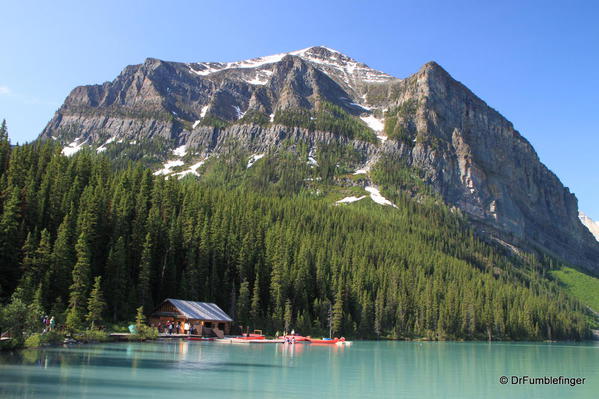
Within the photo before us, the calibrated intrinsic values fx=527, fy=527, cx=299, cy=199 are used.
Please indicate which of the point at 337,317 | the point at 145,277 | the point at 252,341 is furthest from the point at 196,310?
the point at 337,317

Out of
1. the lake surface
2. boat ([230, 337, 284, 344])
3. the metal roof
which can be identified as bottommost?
boat ([230, 337, 284, 344])

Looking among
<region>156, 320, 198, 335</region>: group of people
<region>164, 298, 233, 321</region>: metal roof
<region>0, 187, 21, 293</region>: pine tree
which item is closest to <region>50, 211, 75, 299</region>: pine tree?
<region>0, 187, 21, 293</region>: pine tree

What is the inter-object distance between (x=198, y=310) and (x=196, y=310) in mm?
487

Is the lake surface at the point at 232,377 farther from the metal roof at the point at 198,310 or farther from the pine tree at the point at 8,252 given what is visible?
the pine tree at the point at 8,252

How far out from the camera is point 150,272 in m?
78.0

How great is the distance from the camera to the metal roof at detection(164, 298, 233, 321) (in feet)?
229

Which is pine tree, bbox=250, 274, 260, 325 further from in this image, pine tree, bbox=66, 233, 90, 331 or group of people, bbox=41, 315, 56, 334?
group of people, bbox=41, 315, 56, 334

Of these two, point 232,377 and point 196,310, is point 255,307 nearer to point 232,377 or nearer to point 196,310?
point 196,310

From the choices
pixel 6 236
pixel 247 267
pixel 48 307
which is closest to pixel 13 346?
pixel 48 307

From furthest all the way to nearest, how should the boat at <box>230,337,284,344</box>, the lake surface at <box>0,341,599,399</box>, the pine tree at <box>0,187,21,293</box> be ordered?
1. the boat at <box>230,337,284,344</box>
2. the pine tree at <box>0,187,21,293</box>
3. the lake surface at <box>0,341,599,399</box>

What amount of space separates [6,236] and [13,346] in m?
28.9

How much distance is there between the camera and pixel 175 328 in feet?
228

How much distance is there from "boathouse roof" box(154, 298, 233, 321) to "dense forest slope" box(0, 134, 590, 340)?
5.77 metres

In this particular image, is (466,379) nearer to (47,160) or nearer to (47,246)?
(47,246)
